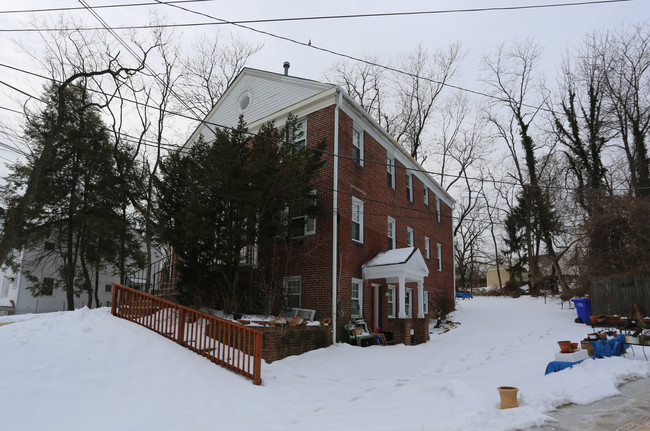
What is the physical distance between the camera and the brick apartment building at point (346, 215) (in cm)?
1334

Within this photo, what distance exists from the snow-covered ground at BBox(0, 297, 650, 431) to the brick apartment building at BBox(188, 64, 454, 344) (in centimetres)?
343

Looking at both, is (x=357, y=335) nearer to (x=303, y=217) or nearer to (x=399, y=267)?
(x=399, y=267)

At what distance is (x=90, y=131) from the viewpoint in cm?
1998

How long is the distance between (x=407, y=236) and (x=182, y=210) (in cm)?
1112

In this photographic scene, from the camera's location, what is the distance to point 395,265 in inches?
555

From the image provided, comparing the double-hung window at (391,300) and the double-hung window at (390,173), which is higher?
the double-hung window at (390,173)

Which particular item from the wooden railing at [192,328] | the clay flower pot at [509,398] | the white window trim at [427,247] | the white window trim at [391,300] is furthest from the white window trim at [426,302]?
the clay flower pot at [509,398]

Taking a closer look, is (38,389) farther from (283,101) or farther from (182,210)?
(283,101)

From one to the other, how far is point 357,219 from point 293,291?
3.41m

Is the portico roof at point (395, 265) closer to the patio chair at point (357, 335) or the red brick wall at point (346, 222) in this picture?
the red brick wall at point (346, 222)

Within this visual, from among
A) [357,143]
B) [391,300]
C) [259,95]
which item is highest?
[259,95]

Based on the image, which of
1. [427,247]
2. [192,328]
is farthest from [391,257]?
[192,328]

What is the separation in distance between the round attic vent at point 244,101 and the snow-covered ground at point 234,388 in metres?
10.3

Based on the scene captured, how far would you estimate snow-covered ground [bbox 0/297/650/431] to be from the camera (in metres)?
5.54
